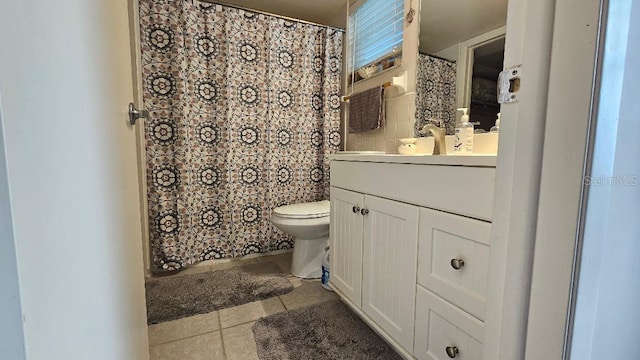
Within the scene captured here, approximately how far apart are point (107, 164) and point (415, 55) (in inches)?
64.1

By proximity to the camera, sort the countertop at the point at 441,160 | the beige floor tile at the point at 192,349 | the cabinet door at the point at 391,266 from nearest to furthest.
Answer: the countertop at the point at 441,160 → the cabinet door at the point at 391,266 → the beige floor tile at the point at 192,349

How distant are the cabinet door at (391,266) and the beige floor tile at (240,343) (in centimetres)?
53

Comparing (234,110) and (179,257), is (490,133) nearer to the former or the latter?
(234,110)

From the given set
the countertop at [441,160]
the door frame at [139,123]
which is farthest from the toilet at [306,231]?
the door frame at [139,123]

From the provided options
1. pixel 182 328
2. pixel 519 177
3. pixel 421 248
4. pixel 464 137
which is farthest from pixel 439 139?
pixel 182 328

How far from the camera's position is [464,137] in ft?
4.30

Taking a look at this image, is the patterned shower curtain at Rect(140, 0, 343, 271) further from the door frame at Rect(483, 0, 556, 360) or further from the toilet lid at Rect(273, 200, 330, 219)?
the door frame at Rect(483, 0, 556, 360)

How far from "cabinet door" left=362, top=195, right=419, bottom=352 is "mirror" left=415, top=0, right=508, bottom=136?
640mm

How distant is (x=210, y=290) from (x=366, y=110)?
1559mm

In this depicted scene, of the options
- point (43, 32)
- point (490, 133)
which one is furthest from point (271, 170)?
point (43, 32)

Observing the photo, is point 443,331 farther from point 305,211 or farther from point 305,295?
point 305,211

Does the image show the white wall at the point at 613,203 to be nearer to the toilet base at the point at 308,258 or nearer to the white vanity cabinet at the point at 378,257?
the white vanity cabinet at the point at 378,257

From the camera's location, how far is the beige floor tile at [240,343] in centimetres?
120

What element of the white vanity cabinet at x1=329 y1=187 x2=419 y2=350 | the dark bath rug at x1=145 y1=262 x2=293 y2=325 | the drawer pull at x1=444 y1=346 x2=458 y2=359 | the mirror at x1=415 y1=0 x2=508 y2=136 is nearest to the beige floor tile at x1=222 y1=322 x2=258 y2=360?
the dark bath rug at x1=145 y1=262 x2=293 y2=325
